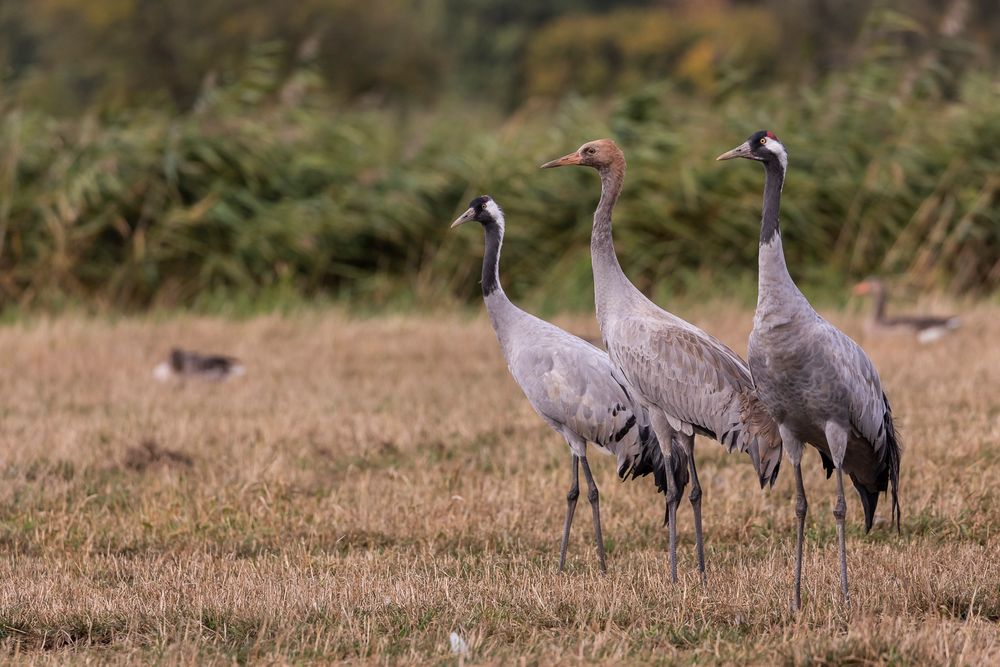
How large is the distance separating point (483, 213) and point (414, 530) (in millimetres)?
1689

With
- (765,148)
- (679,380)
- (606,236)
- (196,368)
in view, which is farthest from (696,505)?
(196,368)

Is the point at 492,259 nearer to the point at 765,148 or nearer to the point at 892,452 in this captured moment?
the point at 765,148

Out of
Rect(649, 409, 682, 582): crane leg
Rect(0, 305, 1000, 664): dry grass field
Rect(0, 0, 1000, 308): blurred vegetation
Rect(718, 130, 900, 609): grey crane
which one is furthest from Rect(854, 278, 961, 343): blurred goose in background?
Rect(718, 130, 900, 609): grey crane

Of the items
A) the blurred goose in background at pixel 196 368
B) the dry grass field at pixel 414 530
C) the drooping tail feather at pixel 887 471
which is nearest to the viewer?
the dry grass field at pixel 414 530

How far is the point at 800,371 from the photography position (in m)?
5.04

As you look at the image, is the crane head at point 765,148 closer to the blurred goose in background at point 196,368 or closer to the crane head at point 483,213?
the crane head at point 483,213

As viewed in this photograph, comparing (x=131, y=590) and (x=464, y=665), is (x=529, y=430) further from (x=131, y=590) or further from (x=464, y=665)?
(x=464, y=665)

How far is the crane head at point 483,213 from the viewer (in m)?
6.97

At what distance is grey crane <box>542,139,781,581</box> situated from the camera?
575 centimetres

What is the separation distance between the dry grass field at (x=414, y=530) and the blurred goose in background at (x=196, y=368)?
6.1 inches

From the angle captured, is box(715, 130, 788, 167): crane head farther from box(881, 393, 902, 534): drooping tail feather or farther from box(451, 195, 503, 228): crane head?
box(451, 195, 503, 228): crane head

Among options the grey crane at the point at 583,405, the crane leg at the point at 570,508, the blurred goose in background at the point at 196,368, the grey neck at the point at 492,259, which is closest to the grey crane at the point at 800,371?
the grey crane at the point at 583,405

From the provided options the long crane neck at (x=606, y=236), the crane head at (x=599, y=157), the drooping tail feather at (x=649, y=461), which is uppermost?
the crane head at (x=599, y=157)

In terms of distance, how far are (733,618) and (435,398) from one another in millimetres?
4996
